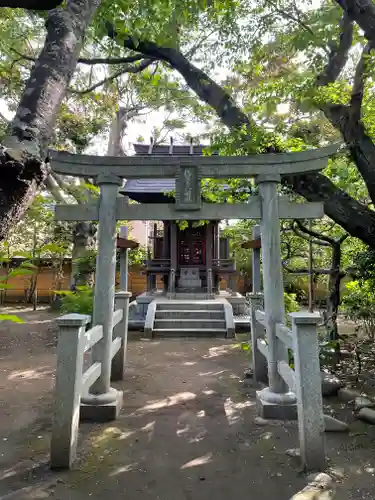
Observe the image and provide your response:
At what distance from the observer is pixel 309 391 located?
9.39 ft

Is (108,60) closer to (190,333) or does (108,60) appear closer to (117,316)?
(117,316)

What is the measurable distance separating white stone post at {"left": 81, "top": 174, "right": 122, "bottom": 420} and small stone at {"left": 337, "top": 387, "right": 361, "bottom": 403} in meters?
2.92

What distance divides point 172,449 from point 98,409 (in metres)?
1.07

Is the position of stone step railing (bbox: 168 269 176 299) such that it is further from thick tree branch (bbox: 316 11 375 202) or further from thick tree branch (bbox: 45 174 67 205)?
thick tree branch (bbox: 316 11 375 202)

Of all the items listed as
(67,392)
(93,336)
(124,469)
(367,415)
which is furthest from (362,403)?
(67,392)

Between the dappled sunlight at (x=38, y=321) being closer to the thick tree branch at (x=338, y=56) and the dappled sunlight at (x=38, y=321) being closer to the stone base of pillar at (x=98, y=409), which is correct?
the stone base of pillar at (x=98, y=409)

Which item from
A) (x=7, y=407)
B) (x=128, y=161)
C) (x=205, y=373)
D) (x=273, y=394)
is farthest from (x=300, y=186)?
(x=7, y=407)

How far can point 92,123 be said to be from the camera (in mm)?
12555

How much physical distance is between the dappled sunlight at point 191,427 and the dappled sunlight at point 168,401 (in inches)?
15.3

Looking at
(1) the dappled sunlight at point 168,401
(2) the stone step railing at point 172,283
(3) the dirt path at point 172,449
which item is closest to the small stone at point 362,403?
(3) the dirt path at point 172,449

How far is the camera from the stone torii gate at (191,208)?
4.00 metres

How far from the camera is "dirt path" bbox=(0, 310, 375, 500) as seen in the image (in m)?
2.56

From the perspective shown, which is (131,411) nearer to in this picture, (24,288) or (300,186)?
(300,186)

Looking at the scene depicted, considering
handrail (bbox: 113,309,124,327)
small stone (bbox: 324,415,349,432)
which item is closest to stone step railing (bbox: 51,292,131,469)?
handrail (bbox: 113,309,124,327)
